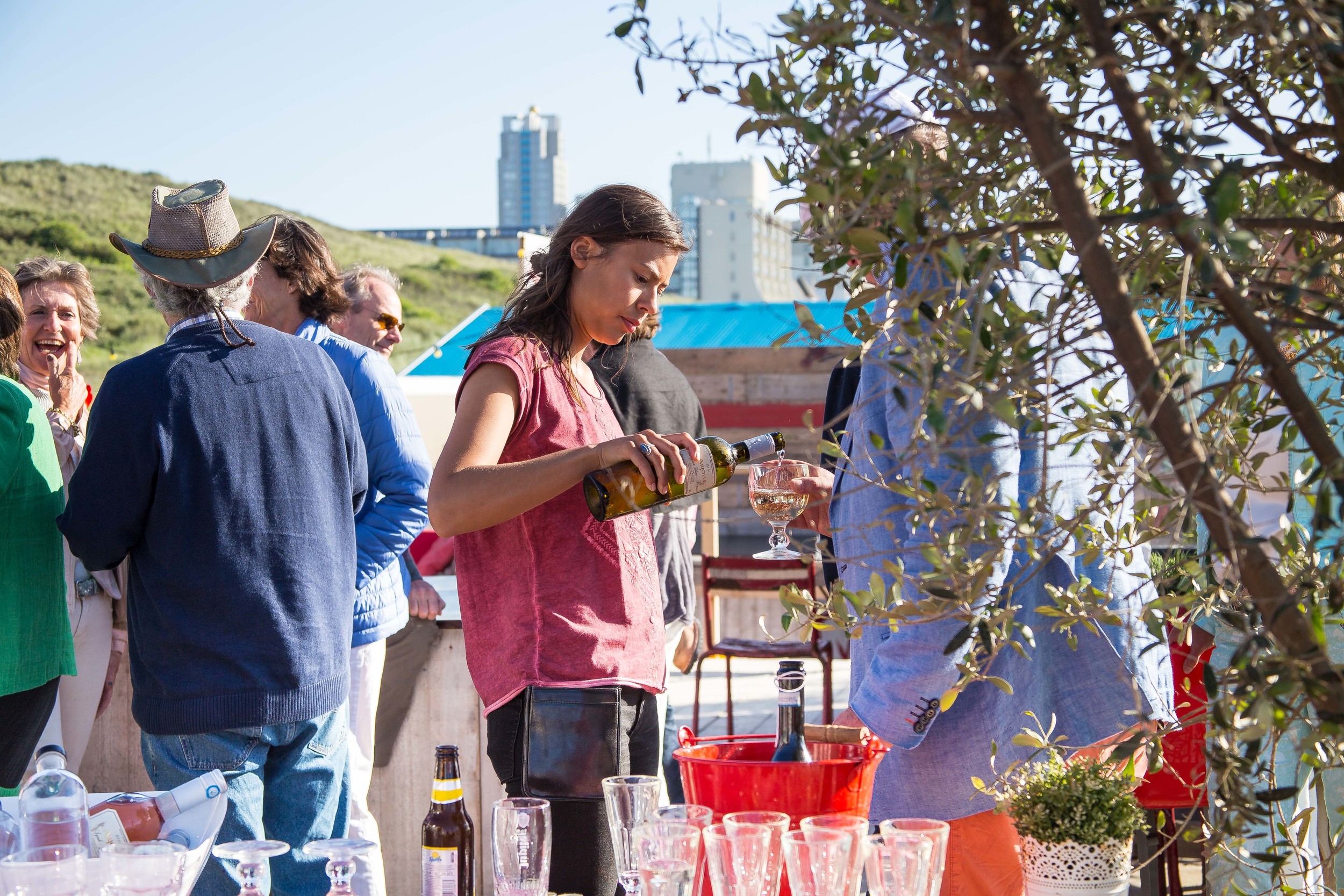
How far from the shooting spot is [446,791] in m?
1.59

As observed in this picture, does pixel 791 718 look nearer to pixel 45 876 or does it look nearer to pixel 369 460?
pixel 45 876

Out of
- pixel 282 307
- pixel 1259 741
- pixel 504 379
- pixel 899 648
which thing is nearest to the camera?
pixel 1259 741

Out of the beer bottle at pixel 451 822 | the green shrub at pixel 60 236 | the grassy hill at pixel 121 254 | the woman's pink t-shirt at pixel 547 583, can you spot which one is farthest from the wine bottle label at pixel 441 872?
the green shrub at pixel 60 236

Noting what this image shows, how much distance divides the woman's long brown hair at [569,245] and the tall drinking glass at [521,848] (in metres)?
0.80

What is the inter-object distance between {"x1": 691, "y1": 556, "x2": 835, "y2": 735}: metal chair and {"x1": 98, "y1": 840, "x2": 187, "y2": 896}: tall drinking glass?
3509 mm

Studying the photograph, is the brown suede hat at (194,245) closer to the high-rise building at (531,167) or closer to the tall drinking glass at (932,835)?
the tall drinking glass at (932,835)

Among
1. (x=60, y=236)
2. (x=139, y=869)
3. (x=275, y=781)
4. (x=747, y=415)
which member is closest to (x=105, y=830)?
(x=139, y=869)

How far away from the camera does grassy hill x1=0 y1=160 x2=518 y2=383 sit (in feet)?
78.6

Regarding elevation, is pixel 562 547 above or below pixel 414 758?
above

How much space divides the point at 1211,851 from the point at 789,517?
0.99 metres

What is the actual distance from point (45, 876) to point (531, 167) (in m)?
171

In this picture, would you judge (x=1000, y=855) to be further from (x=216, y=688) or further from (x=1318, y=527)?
(x=216, y=688)

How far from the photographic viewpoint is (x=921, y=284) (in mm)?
928

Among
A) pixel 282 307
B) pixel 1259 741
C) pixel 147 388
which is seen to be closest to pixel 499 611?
pixel 147 388
